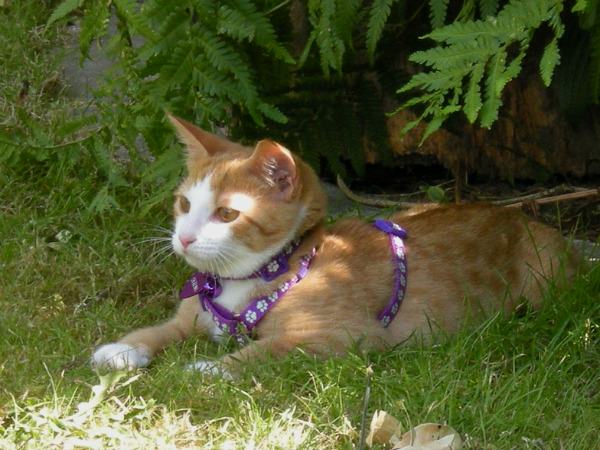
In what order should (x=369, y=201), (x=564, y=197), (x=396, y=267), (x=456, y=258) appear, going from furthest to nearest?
(x=369, y=201)
(x=564, y=197)
(x=456, y=258)
(x=396, y=267)

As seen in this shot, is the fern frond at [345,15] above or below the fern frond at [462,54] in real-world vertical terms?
above

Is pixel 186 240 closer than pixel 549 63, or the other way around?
pixel 549 63

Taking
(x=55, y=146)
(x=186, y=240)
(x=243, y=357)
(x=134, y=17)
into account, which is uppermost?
(x=134, y=17)

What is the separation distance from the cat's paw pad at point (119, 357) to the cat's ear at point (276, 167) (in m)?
0.78

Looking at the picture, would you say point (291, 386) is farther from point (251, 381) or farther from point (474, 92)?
point (474, 92)

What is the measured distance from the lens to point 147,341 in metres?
3.98

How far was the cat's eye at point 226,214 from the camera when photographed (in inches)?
156

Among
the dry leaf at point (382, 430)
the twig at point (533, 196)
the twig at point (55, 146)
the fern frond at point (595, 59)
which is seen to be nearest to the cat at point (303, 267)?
the dry leaf at point (382, 430)

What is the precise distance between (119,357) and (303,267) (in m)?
0.77

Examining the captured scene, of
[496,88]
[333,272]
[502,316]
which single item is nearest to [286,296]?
[333,272]

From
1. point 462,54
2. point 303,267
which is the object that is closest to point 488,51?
point 462,54

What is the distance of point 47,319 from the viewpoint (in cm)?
433

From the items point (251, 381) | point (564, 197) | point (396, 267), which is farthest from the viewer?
point (564, 197)

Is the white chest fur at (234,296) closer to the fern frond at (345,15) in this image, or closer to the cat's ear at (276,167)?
the cat's ear at (276,167)
